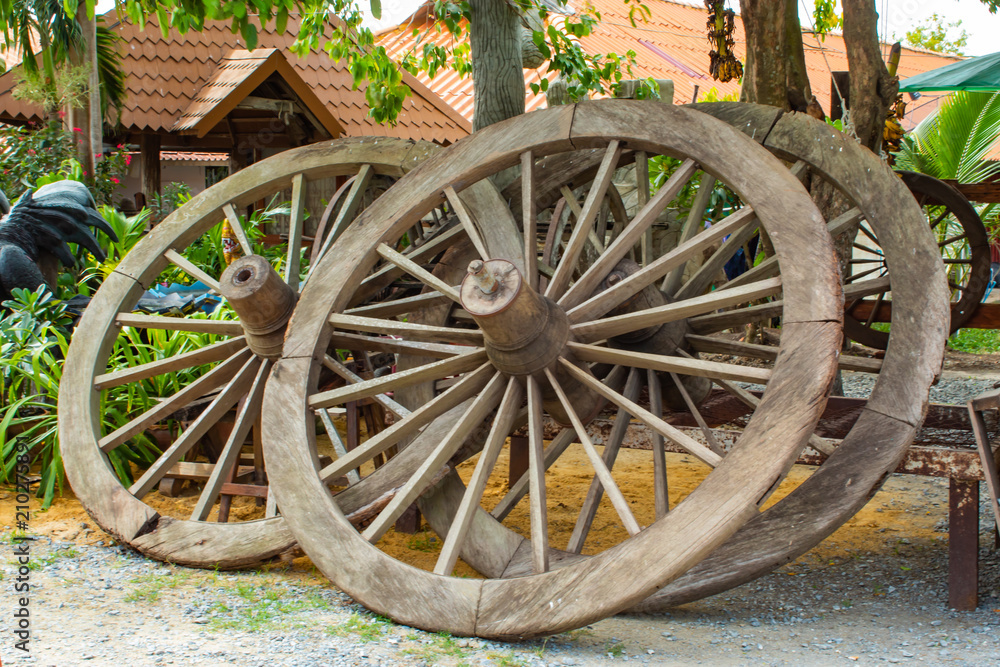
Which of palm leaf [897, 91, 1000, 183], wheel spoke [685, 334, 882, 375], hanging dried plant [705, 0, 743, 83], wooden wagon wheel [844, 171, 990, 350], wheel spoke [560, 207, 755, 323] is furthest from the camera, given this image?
palm leaf [897, 91, 1000, 183]

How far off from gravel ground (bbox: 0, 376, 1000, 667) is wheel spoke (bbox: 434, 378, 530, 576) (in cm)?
23

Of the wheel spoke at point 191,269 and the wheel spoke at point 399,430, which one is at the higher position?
the wheel spoke at point 191,269

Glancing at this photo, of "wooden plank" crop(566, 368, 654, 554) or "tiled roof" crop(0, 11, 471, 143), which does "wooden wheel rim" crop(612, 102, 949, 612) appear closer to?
"wooden plank" crop(566, 368, 654, 554)

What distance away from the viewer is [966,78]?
662 centimetres

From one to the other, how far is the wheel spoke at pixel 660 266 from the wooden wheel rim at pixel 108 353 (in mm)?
1083

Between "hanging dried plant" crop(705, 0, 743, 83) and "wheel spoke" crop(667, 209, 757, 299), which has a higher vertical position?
"hanging dried plant" crop(705, 0, 743, 83)

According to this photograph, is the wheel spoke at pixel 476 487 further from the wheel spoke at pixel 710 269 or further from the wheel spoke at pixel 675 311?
the wheel spoke at pixel 710 269

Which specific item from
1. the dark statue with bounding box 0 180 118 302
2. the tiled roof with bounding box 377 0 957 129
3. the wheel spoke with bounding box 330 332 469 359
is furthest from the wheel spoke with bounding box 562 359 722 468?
the tiled roof with bounding box 377 0 957 129

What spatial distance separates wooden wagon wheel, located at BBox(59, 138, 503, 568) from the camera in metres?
3.16

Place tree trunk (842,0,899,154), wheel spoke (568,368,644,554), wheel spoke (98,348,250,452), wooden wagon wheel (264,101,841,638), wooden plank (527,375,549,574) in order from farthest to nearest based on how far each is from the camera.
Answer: tree trunk (842,0,899,154) < wheel spoke (98,348,250,452) < wheel spoke (568,368,644,554) < wooden plank (527,375,549,574) < wooden wagon wheel (264,101,841,638)

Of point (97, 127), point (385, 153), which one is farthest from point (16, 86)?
point (385, 153)

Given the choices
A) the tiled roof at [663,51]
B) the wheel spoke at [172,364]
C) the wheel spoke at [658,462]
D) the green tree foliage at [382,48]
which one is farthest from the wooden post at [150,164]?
the wheel spoke at [658,462]

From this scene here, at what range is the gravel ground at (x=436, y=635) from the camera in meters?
2.38

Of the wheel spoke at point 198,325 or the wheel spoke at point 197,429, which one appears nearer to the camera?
the wheel spoke at point 197,429
